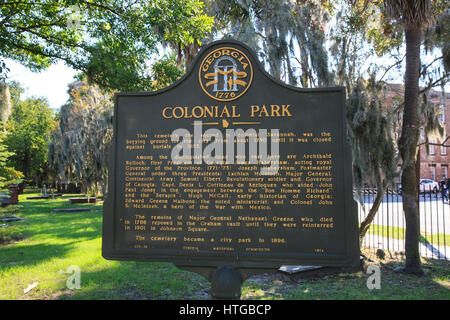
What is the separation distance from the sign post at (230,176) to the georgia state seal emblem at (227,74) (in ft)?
0.04

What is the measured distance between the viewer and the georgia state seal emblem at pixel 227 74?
150 inches

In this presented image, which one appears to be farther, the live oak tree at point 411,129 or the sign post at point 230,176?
the live oak tree at point 411,129

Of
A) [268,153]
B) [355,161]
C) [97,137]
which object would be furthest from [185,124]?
[97,137]

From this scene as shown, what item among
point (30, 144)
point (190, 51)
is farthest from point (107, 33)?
point (30, 144)

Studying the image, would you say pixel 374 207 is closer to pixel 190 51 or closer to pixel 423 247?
pixel 423 247

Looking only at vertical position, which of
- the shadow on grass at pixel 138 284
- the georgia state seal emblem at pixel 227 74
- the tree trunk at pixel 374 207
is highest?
the georgia state seal emblem at pixel 227 74

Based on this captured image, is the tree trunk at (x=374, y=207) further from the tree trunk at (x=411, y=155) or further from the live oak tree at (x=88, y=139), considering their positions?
the live oak tree at (x=88, y=139)

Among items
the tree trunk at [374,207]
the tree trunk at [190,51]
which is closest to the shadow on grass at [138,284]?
the tree trunk at [374,207]

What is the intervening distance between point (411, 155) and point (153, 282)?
6190 mm

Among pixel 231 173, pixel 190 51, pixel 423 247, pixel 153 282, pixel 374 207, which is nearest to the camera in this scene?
pixel 231 173

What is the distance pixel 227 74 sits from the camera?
383 centimetres

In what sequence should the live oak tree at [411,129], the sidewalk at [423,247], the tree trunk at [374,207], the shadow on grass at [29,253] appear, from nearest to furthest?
1. the live oak tree at [411,129]
2. the shadow on grass at [29,253]
3. the tree trunk at [374,207]
4. the sidewalk at [423,247]

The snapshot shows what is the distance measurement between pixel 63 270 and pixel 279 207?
5.65m

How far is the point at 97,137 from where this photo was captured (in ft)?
57.9
